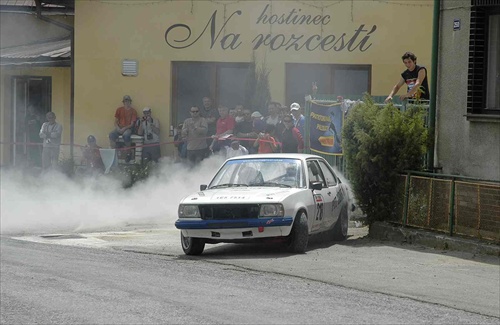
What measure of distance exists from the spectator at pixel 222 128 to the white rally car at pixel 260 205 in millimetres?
7488

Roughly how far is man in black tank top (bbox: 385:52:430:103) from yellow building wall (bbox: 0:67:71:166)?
13072 millimetres

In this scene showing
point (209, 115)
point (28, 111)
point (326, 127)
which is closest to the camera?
point (326, 127)

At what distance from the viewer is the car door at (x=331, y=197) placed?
16125mm

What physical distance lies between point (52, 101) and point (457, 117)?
16326 millimetres

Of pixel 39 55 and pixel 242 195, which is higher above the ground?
pixel 39 55

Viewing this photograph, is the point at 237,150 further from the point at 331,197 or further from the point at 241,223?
the point at 241,223

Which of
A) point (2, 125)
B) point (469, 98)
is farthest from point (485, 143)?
point (2, 125)


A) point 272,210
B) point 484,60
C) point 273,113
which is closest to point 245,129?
point 273,113

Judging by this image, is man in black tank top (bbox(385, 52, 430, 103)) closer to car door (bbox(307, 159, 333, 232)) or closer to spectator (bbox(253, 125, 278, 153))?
car door (bbox(307, 159, 333, 232))

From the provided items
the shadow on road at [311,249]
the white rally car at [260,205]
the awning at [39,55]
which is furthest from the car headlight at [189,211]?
the awning at [39,55]

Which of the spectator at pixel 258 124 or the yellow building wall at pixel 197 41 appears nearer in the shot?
the spectator at pixel 258 124

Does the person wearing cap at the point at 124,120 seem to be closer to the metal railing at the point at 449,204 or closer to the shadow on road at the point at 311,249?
the shadow on road at the point at 311,249

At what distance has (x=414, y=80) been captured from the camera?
1873cm

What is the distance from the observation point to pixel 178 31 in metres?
27.0
